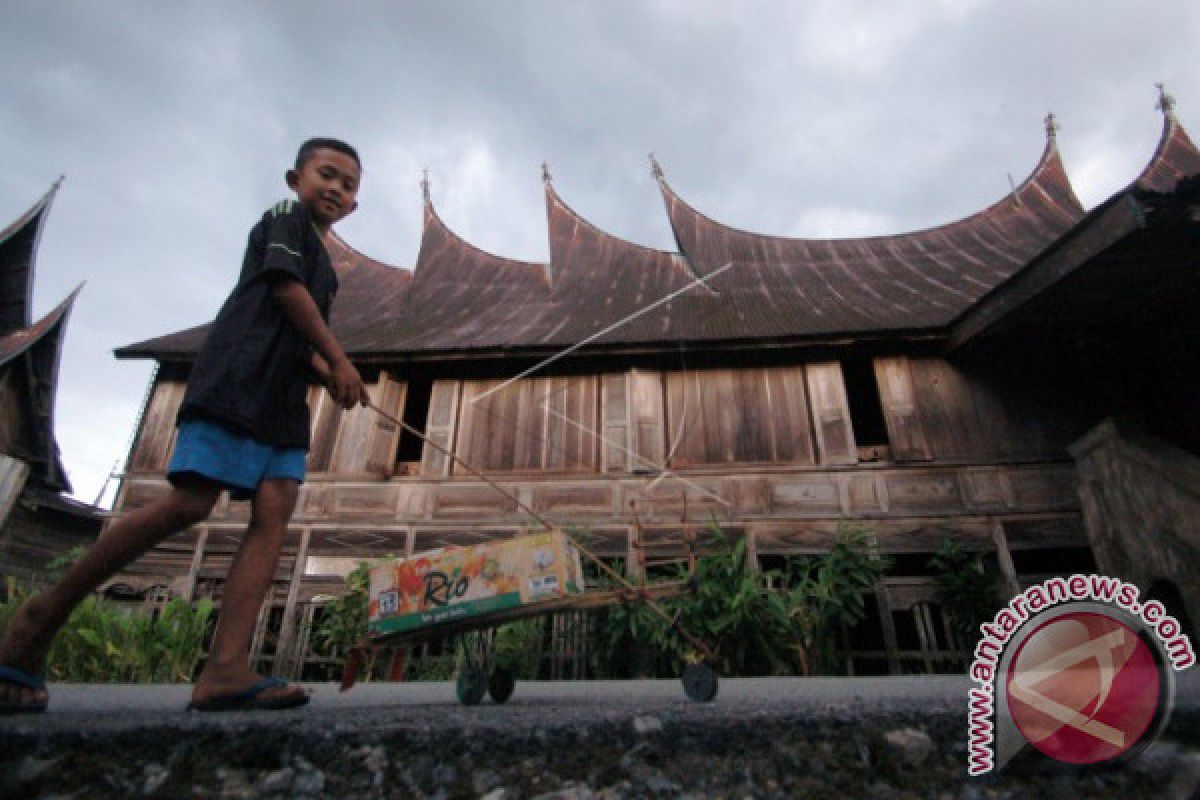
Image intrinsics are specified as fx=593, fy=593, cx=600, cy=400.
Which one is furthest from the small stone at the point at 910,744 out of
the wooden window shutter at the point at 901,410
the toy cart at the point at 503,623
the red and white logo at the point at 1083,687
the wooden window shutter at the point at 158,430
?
the wooden window shutter at the point at 158,430

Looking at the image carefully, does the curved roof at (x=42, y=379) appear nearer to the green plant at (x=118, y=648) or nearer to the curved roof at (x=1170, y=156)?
the green plant at (x=118, y=648)

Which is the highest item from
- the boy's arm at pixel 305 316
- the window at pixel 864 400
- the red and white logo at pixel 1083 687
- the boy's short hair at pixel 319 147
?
the window at pixel 864 400

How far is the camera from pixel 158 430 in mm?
9281

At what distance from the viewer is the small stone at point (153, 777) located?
0.91 metres

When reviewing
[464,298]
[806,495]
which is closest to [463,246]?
[464,298]

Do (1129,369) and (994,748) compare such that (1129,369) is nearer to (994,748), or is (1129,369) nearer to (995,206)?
(995,206)

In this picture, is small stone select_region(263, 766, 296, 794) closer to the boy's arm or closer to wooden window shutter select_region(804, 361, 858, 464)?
the boy's arm

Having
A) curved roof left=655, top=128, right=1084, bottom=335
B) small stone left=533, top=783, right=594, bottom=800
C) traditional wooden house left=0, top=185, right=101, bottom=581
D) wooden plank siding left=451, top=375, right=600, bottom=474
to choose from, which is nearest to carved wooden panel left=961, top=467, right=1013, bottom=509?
curved roof left=655, top=128, right=1084, bottom=335

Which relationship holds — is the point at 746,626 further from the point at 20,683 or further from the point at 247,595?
the point at 20,683

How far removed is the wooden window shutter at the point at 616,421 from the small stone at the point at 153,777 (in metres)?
7.42

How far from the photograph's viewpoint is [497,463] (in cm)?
877

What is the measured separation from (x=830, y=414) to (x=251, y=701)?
7.88 m

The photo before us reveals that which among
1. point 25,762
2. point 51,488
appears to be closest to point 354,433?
point 25,762

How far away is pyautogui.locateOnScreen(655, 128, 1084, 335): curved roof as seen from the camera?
967 centimetres
